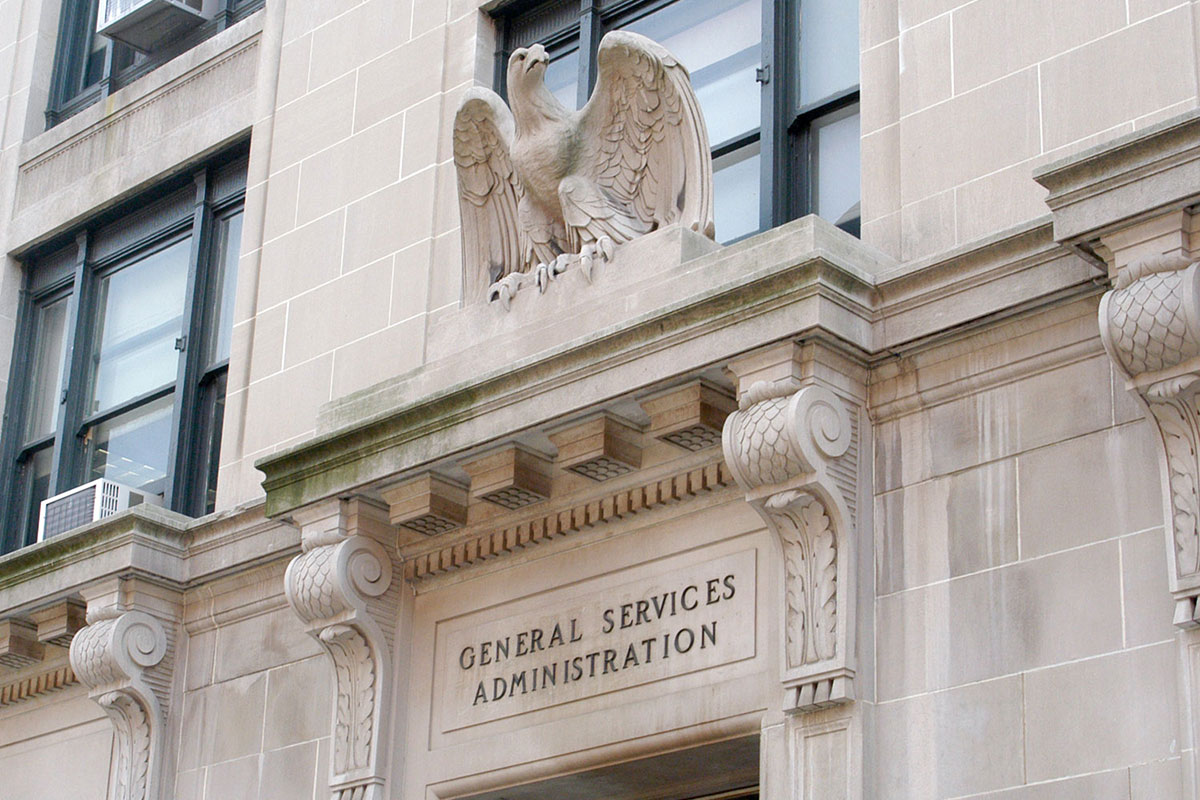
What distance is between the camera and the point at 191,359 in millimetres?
17438

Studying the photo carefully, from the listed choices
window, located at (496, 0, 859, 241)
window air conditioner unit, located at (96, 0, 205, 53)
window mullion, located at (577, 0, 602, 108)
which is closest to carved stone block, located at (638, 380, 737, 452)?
window, located at (496, 0, 859, 241)

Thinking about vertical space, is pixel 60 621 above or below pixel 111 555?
below

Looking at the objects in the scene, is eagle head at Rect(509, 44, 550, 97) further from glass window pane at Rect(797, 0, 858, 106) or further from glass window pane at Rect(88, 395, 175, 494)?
glass window pane at Rect(88, 395, 175, 494)

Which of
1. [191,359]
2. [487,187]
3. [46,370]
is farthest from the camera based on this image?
[46,370]

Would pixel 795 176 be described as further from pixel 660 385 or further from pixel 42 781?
pixel 42 781

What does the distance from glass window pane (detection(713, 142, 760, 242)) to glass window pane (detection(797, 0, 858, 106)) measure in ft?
1.80

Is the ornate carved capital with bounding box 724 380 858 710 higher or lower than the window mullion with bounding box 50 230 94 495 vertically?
lower

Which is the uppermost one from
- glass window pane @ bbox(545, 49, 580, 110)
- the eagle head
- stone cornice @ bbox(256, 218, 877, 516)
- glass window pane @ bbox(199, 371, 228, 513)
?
glass window pane @ bbox(545, 49, 580, 110)

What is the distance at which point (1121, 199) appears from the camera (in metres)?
10.2

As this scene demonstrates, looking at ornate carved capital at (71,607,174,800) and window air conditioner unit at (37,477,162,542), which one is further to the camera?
window air conditioner unit at (37,477,162,542)

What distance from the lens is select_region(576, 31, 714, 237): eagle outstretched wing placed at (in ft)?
41.6

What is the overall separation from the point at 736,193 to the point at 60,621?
6.17m

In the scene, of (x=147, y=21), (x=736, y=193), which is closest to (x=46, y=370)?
(x=147, y=21)

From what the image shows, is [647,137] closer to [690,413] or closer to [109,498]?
[690,413]
